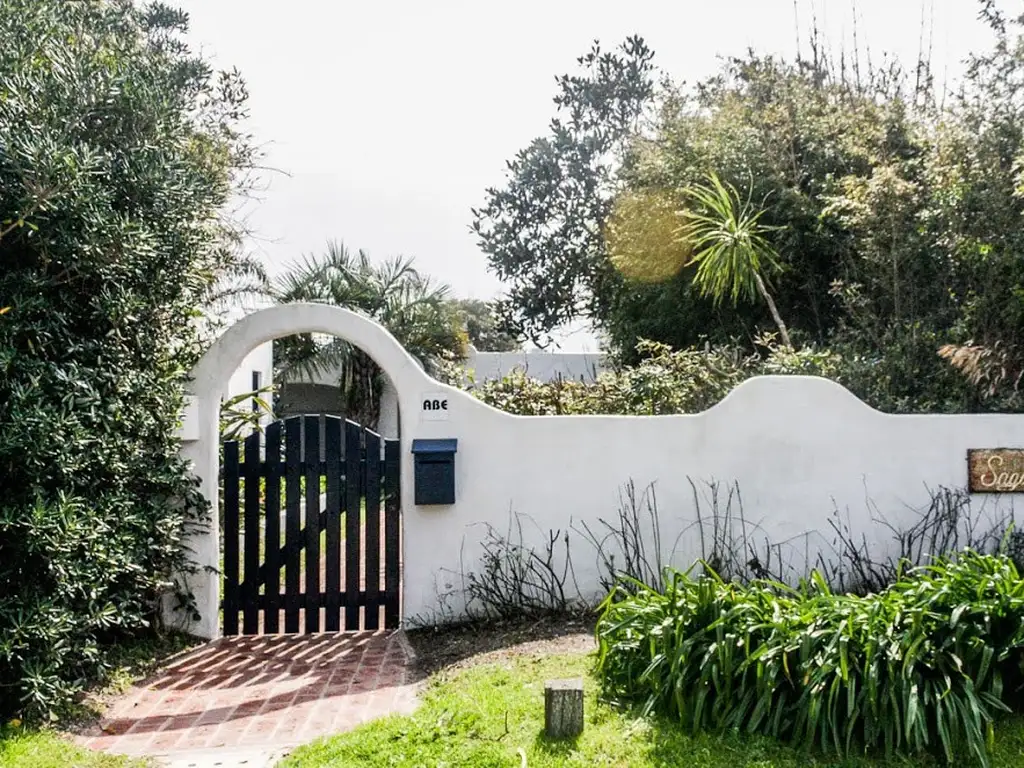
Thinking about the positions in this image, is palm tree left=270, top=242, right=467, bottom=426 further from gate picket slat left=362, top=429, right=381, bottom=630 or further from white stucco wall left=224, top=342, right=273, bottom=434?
gate picket slat left=362, top=429, right=381, bottom=630

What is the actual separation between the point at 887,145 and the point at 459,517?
751 cm

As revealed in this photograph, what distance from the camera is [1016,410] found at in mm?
7469

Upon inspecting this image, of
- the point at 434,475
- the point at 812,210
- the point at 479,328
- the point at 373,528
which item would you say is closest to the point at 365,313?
the point at 812,210

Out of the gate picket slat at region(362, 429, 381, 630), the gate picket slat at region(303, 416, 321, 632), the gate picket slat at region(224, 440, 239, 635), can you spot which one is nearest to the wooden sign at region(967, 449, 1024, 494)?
the gate picket slat at region(362, 429, 381, 630)

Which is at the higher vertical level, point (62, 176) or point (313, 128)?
point (313, 128)

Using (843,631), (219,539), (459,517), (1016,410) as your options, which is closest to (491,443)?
(459,517)

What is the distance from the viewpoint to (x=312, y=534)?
6438 mm

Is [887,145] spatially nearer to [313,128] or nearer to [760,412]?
[760,412]

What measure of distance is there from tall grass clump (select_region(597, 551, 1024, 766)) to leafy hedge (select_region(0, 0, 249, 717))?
3115mm

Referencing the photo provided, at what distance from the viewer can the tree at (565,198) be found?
17.5 metres

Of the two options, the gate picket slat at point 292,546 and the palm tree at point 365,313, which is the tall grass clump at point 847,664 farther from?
the palm tree at point 365,313

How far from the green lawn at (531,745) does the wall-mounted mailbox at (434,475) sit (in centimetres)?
189

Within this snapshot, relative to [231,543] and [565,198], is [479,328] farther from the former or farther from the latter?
[231,543]

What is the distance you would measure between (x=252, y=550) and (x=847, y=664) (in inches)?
171
